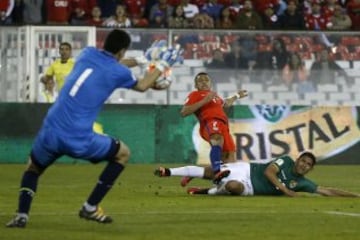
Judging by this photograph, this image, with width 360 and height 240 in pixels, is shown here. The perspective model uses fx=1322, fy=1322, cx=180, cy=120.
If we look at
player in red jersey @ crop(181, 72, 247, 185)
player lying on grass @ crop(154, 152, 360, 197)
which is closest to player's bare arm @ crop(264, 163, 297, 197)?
player lying on grass @ crop(154, 152, 360, 197)

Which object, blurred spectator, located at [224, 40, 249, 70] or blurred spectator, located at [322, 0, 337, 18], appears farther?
blurred spectator, located at [322, 0, 337, 18]

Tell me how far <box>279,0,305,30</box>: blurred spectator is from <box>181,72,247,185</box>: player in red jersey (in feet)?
37.8

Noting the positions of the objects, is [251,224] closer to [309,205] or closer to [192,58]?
[309,205]

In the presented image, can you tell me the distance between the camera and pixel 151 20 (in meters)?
32.0

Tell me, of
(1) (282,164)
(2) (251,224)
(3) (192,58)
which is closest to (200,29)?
(3) (192,58)

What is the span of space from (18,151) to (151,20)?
18.0ft

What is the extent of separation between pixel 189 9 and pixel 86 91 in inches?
733

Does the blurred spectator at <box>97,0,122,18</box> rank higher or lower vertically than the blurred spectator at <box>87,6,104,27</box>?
higher

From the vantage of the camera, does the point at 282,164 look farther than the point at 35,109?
No

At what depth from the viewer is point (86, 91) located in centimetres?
1371

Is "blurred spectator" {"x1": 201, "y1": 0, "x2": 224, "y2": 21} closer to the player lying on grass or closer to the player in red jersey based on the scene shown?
the player in red jersey

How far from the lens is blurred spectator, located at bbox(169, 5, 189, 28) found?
31172 millimetres

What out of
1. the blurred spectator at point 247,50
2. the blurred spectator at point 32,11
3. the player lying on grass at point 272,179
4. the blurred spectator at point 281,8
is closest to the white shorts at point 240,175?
the player lying on grass at point 272,179

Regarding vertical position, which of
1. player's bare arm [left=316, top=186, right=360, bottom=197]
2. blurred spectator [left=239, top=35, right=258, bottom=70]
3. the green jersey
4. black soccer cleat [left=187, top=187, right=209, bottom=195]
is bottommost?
black soccer cleat [left=187, top=187, right=209, bottom=195]
